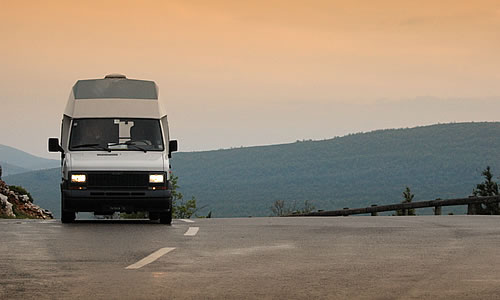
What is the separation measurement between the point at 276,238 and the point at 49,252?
4.35 m

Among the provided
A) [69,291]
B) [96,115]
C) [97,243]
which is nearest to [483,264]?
[69,291]

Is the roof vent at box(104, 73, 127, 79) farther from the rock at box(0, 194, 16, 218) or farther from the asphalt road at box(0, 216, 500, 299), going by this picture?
the rock at box(0, 194, 16, 218)

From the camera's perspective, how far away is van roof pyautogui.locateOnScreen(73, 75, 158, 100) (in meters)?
22.3

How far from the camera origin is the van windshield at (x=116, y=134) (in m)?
21.4

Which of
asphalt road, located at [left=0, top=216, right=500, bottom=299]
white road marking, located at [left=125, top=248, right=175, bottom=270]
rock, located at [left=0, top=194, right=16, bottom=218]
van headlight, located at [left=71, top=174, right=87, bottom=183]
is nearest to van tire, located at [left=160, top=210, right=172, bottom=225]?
van headlight, located at [left=71, top=174, right=87, bottom=183]

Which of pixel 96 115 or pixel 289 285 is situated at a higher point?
pixel 96 115

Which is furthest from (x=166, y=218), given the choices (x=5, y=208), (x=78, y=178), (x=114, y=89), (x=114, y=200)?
(x=5, y=208)

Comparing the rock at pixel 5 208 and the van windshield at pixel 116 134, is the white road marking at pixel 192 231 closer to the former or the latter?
the van windshield at pixel 116 134

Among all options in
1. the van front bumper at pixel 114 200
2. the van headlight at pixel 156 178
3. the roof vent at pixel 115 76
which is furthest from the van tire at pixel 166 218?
the roof vent at pixel 115 76

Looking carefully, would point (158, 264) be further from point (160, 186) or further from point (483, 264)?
point (160, 186)

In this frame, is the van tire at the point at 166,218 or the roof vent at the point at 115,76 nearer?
the van tire at the point at 166,218

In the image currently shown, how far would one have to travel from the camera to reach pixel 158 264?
11.1 meters

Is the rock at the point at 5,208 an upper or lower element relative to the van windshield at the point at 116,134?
lower

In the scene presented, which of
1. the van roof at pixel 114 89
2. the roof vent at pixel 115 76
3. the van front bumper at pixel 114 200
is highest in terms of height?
the roof vent at pixel 115 76
